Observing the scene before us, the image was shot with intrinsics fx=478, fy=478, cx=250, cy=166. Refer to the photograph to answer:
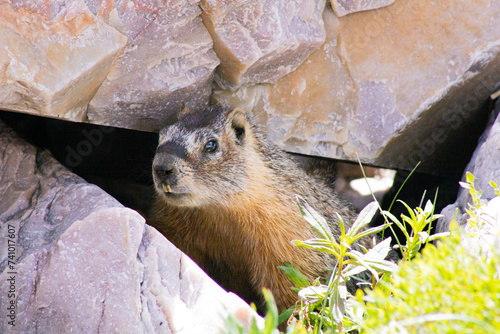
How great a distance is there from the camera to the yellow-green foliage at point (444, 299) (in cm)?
152

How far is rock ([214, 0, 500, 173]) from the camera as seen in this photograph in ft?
12.7

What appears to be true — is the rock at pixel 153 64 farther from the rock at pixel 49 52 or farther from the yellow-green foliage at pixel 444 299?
the yellow-green foliage at pixel 444 299

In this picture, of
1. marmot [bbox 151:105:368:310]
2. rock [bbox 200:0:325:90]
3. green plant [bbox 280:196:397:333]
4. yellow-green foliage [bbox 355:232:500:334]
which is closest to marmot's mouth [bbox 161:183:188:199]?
marmot [bbox 151:105:368:310]

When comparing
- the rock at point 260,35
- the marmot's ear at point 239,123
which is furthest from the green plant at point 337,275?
the rock at point 260,35

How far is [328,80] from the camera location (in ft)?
13.1

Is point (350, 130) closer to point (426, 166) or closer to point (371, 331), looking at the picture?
point (426, 166)

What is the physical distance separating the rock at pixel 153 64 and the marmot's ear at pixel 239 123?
36 centimetres

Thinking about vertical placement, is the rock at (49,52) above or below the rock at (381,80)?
above

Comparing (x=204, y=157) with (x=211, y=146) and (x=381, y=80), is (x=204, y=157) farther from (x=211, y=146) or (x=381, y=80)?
(x=381, y=80)

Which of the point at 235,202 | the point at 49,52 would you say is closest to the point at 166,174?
the point at 235,202

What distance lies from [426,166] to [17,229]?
3552 mm

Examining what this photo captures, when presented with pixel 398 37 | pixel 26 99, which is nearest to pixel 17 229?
pixel 26 99

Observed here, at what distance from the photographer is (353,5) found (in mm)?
3742

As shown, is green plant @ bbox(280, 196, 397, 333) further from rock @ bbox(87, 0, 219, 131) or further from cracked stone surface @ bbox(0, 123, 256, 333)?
rock @ bbox(87, 0, 219, 131)
